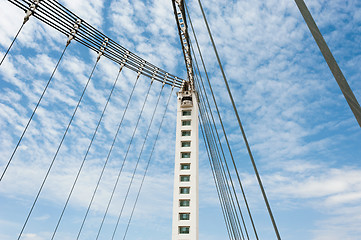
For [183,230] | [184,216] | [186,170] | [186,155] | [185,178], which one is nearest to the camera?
[183,230]

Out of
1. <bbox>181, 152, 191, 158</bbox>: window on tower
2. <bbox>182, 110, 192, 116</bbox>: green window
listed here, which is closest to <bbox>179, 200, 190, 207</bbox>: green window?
<bbox>181, 152, 191, 158</bbox>: window on tower

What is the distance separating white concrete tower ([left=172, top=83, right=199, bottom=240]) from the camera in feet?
68.1

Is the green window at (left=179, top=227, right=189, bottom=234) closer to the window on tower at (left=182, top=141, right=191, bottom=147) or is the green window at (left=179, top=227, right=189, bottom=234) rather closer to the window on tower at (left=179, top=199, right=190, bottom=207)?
the window on tower at (left=179, top=199, right=190, bottom=207)

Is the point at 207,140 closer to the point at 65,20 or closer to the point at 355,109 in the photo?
the point at 65,20

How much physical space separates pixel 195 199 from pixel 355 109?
2046cm

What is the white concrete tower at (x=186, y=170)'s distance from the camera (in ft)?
68.1

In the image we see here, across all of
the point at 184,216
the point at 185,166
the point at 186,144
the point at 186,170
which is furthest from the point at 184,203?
the point at 186,144

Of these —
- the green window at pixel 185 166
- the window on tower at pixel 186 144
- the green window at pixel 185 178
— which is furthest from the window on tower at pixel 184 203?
the window on tower at pixel 186 144

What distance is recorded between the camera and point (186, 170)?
22.9 m

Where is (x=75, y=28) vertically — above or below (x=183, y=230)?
above

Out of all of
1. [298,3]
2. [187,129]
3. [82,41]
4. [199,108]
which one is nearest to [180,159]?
[187,129]

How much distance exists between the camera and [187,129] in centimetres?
2419

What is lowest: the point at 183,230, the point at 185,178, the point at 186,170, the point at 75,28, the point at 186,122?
the point at 183,230

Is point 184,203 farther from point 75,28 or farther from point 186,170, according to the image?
point 75,28
